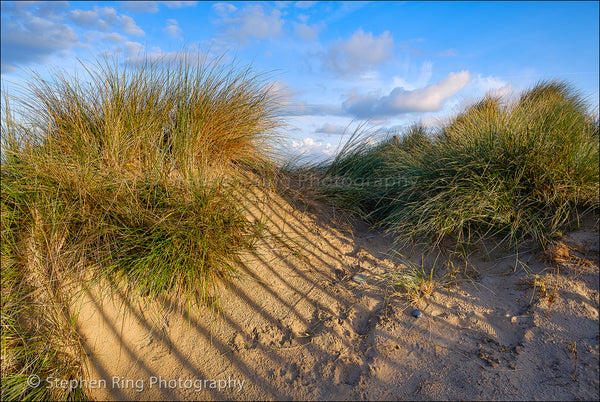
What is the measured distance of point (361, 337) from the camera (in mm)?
2566

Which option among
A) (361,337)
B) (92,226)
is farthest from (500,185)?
(92,226)

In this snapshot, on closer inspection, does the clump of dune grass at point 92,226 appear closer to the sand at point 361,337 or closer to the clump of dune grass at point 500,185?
the sand at point 361,337

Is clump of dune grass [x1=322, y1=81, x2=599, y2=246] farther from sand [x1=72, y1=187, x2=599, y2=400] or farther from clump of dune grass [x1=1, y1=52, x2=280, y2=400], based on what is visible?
clump of dune grass [x1=1, y1=52, x2=280, y2=400]

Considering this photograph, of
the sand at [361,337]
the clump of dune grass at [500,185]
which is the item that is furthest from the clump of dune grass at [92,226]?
the clump of dune grass at [500,185]

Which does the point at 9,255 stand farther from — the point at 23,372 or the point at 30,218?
the point at 23,372

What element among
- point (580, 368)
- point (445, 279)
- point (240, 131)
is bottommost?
point (580, 368)

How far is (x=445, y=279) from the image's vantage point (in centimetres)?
307

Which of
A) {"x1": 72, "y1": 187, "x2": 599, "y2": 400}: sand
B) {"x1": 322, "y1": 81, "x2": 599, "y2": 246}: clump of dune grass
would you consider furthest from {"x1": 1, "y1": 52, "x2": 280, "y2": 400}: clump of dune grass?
{"x1": 322, "y1": 81, "x2": 599, "y2": 246}: clump of dune grass

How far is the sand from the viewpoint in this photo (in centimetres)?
219

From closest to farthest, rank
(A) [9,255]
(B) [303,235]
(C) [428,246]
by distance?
(A) [9,255], (C) [428,246], (B) [303,235]

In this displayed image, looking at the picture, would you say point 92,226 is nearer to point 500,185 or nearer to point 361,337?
point 361,337

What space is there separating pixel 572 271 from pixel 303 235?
2303 mm

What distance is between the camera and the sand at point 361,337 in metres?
2.19

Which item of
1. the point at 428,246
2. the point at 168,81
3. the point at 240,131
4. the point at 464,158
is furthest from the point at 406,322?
the point at 168,81
